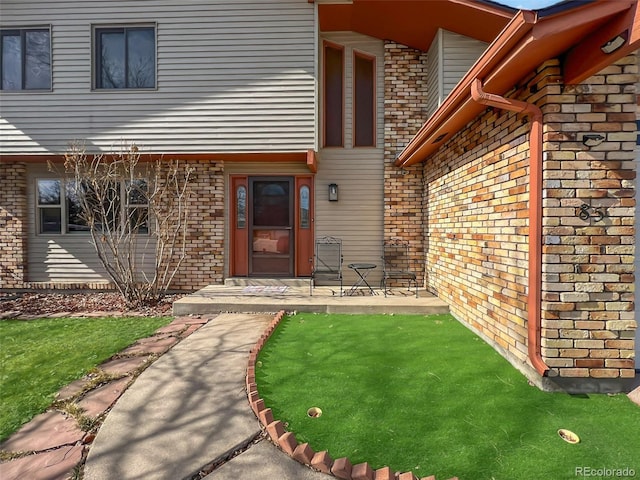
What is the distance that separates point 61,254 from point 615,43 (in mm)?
8948

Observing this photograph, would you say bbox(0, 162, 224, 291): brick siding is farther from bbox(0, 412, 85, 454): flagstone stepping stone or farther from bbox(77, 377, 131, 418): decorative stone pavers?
bbox(0, 412, 85, 454): flagstone stepping stone

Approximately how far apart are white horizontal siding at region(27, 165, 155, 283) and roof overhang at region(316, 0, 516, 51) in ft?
19.4

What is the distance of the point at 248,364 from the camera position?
306cm

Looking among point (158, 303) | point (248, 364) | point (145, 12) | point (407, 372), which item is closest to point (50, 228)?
point (158, 303)

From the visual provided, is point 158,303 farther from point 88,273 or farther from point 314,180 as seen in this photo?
point 314,180

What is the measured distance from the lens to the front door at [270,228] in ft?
22.3

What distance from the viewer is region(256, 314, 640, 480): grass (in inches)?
74.7

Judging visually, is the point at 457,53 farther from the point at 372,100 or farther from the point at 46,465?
the point at 46,465

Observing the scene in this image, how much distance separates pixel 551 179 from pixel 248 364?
3.12m

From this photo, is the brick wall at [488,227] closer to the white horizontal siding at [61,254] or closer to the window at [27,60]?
the white horizontal siding at [61,254]

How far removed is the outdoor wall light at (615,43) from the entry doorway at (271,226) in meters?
5.01

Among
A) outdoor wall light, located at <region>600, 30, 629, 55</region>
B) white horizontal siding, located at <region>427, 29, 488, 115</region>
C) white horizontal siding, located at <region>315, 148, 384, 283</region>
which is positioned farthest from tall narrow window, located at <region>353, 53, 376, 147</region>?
outdoor wall light, located at <region>600, 30, 629, 55</region>

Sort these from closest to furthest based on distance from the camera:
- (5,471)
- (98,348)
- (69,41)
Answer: (5,471) < (98,348) < (69,41)

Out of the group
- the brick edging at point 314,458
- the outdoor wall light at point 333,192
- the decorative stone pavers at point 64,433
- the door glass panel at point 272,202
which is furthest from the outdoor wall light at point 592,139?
the door glass panel at point 272,202
